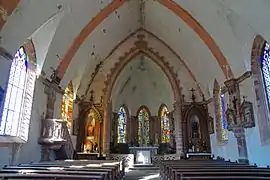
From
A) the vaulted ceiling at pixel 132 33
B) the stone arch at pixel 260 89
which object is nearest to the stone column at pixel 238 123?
the vaulted ceiling at pixel 132 33

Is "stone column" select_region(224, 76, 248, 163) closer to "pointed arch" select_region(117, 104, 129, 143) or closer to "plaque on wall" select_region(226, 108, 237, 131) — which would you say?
"plaque on wall" select_region(226, 108, 237, 131)

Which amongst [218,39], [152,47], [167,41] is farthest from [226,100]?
[152,47]

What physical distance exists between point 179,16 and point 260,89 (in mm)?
5091

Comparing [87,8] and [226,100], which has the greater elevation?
[87,8]

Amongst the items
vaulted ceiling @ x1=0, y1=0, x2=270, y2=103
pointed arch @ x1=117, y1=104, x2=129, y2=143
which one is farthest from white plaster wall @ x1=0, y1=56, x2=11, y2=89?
pointed arch @ x1=117, y1=104, x2=129, y2=143

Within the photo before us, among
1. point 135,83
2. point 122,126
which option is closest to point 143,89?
point 135,83

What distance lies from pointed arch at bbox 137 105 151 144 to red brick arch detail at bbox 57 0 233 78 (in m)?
9.13

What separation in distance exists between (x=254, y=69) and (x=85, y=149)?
1054cm

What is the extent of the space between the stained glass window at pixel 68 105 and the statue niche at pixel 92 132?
65.5 inches

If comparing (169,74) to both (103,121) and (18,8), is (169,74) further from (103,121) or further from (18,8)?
(18,8)

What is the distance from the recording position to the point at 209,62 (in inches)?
480

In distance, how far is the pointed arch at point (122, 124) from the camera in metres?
17.8

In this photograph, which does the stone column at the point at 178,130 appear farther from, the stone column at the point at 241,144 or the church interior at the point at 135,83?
the stone column at the point at 241,144

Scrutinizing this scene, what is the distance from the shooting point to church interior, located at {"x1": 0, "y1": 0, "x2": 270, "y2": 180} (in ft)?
25.7
